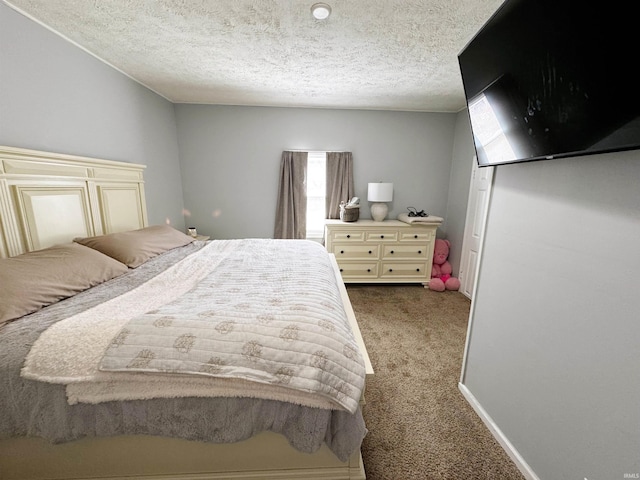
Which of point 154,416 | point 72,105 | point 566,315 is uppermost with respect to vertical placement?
point 72,105

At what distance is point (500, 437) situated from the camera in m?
1.40

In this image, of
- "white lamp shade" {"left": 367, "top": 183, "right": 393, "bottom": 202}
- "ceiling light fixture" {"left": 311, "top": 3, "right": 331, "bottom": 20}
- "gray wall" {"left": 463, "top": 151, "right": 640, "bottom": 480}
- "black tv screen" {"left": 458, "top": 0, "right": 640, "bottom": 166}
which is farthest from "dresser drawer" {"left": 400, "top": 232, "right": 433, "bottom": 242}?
"ceiling light fixture" {"left": 311, "top": 3, "right": 331, "bottom": 20}

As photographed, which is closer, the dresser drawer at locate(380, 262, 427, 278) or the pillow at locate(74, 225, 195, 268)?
the pillow at locate(74, 225, 195, 268)

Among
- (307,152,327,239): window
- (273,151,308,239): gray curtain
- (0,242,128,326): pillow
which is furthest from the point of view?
(307,152,327,239): window

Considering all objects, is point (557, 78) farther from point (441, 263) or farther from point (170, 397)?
point (441, 263)

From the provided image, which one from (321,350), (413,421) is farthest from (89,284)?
(413,421)

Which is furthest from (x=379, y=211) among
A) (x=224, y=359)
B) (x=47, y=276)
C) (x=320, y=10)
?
(x=47, y=276)

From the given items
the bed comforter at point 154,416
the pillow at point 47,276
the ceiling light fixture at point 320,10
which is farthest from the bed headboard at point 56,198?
the ceiling light fixture at point 320,10

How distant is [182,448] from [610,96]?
2.01 m

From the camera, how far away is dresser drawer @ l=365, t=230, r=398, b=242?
3461mm

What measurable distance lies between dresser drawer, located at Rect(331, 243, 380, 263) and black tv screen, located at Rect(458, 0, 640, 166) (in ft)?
7.20

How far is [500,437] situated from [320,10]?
270 centimetres

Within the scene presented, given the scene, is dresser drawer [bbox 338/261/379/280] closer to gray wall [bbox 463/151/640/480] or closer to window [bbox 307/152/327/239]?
window [bbox 307/152/327/239]

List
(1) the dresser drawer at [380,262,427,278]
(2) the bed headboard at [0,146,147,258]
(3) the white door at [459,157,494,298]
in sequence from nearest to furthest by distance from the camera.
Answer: (2) the bed headboard at [0,146,147,258] → (3) the white door at [459,157,494,298] → (1) the dresser drawer at [380,262,427,278]
